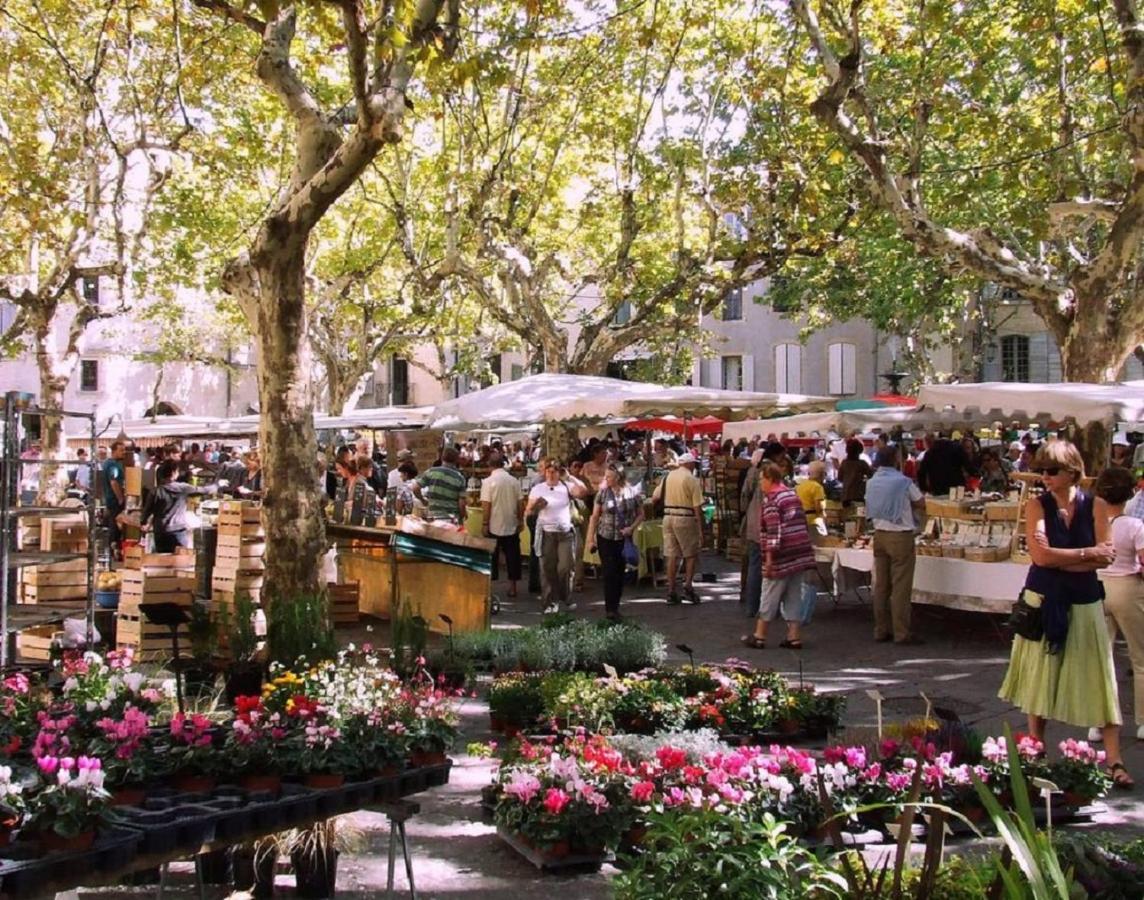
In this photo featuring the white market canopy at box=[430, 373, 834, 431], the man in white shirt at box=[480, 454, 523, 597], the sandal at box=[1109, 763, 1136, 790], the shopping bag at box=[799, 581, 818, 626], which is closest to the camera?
the sandal at box=[1109, 763, 1136, 790]

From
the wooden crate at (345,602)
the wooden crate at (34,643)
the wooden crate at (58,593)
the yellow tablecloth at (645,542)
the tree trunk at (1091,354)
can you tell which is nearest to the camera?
the wooden crate at (34,643)

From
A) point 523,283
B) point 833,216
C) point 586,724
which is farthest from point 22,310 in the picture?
point 586,724

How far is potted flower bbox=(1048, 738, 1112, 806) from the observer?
5.98 meters

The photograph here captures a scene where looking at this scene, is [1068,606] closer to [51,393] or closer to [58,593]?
[58,593]

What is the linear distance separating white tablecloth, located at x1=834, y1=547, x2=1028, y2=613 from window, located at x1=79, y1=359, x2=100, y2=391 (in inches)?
1744

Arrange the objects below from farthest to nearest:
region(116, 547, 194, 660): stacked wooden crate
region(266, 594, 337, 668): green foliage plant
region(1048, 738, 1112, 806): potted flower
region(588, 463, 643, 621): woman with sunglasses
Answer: region(588, 463, 643, 621): woman with sunglasses, region(116, 547, 194, 660): stacked wooden crate, region(266, 594, 337, 668): green foliage plant, region(1048, 738, 1112, 806): potted flower

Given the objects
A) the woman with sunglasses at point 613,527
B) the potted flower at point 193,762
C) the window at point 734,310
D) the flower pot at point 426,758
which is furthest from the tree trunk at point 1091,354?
the window at point 734,310

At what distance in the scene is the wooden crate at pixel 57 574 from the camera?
37.2 ft

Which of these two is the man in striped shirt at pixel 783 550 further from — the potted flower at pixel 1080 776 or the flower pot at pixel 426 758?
the flower pot at pixel 426 758

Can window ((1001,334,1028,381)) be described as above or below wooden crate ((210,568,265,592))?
above

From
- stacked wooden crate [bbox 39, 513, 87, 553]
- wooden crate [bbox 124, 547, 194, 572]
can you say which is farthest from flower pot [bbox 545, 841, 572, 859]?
stacked wooden crate [bbox 39, 513, 87, 553]

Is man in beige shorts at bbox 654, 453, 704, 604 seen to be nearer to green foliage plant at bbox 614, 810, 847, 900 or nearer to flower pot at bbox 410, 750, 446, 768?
flower pot at bbox 410, 750, 446, 768

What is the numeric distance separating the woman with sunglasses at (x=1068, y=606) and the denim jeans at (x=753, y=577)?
593 centimetres

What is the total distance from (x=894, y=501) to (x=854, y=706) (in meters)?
2.75
